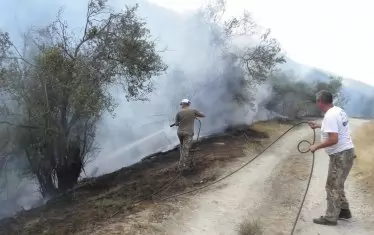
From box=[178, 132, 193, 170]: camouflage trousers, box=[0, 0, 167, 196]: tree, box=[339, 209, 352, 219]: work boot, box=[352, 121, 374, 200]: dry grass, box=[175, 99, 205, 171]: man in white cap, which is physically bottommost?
box=[339, 209, 352, 219]: work boot

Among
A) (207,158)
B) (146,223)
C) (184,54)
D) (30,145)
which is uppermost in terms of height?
(184,54)

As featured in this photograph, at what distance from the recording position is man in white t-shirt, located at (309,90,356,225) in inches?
248

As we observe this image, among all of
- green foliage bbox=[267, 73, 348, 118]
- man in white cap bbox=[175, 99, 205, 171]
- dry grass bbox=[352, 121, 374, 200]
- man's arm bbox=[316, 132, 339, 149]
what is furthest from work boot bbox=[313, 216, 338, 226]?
green foliage bbox=[267, 73, 348, 118]

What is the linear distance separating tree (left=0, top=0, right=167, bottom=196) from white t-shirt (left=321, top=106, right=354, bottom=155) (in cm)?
767

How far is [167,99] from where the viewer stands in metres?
22.7

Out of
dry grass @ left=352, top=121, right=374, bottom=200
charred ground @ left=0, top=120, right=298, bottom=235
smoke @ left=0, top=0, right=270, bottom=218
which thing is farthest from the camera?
smoke @ left=0, top=0, right=270, bottom=218

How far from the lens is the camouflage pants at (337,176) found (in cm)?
654

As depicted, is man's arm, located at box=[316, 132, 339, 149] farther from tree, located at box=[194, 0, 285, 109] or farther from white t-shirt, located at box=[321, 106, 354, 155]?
tree, located at box=[194, 0, 285, 109]

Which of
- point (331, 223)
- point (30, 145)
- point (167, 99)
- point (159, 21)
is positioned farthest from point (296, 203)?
point (159, 21)

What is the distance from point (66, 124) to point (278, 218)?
8.39 metres

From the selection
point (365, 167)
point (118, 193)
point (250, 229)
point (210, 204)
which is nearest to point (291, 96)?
point (365, 167)

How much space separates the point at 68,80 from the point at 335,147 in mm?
8414

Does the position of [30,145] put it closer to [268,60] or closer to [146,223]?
[146,223]

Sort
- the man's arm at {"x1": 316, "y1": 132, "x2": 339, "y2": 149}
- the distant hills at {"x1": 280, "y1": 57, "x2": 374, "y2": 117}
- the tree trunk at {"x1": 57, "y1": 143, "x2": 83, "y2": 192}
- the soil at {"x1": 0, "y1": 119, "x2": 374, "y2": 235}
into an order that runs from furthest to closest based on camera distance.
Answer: the distant hills at {"x1": 280, "y1": 57, "x2": 374, "y2": 117}, the tree trunk at {"x1": 57, "y1": 143, "x2": 83, "y2": 192}, the soil at {"x1": 0, "y1": 119, "x2": 374, "y2": 235}, the man's arm at {"x1": 316, "y1": 132, "x2": 339, "y2": 149}
